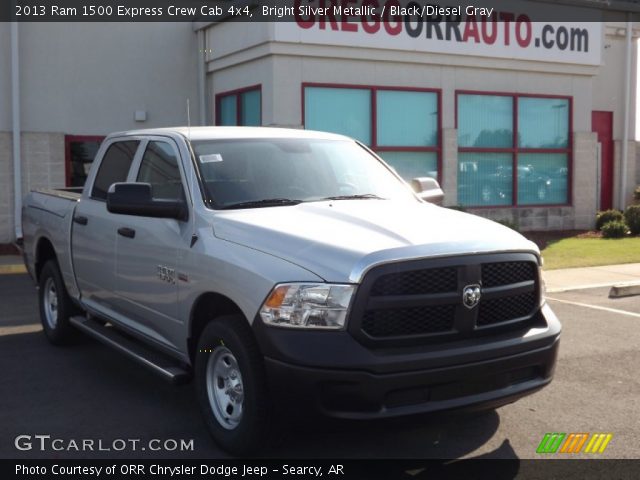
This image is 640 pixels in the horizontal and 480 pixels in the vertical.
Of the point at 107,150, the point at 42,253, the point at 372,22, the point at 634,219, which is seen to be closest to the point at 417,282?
the point at 107,150

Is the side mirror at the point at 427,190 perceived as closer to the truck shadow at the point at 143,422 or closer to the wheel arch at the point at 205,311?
the truck shadow at the point at 143,422

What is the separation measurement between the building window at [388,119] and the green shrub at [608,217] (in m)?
4.19

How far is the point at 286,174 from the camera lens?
225 inches

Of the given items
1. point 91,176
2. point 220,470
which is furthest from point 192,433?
point 91,176

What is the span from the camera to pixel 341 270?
4258 mm

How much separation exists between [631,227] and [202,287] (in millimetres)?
14575

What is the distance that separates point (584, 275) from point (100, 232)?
7.87 meters

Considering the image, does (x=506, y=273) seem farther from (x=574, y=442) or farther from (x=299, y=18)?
(x=299, y=18)

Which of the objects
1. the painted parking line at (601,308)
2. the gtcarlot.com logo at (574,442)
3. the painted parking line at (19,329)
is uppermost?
the painted parking line at (601,308)

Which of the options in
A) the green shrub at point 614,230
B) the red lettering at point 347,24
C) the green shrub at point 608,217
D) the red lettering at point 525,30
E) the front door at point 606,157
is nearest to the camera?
the red lettering at point 347,24

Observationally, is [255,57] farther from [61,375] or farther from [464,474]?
[464,474]

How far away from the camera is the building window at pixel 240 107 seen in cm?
1525

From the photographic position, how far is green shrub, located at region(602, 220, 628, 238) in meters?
16.9

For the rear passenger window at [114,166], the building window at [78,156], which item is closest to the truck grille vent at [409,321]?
the rear passenger window at [114,166]
